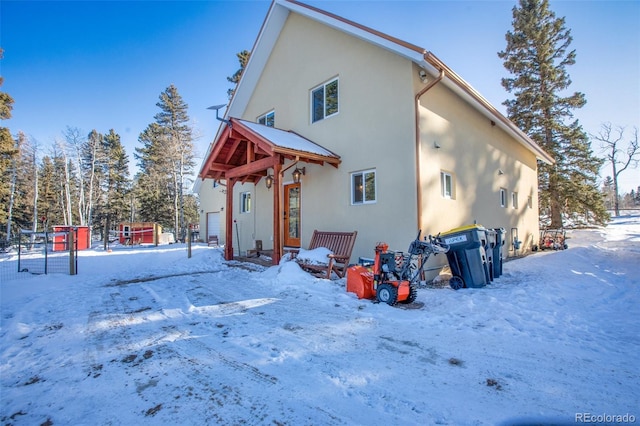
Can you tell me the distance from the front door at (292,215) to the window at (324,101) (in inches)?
A: 95.1

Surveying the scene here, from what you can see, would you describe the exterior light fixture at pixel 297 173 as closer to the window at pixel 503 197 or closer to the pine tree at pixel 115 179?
the window at pixel 503 197

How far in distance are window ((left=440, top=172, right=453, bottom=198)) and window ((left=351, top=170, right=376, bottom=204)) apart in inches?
76.0

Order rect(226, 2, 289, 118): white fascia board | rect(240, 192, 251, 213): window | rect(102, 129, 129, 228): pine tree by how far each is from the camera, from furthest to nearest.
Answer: rect(102, 129, 129, 228): pine tree, rect(240, 192, 251, 213): window, rect(226, 2, 289, 118): white fascia board

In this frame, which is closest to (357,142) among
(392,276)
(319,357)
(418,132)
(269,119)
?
(418,132)

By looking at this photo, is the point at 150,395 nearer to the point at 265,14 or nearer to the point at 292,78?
the point at 292,78

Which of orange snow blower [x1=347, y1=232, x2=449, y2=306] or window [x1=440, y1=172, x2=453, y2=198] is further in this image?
window [x1=440, y1=172, x2=453, y2=198]

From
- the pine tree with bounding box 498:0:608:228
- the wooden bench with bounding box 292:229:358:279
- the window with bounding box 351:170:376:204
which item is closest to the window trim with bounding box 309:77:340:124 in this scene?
the window with bounding box 351:170:376:204

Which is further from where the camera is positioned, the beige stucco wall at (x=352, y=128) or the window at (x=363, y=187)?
the window at (x=363, y=187)

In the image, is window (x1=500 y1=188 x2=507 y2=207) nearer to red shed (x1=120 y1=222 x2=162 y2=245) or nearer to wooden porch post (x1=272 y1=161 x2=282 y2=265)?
wooden porch post (x1=272 y1=161 x2=282 y2=265)

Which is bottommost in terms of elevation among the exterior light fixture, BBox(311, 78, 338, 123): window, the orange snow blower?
the orange snow blower

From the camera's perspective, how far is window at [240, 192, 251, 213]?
39.6 feet

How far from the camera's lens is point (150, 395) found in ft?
7.11

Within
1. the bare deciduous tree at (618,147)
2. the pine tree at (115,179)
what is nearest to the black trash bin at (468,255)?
the bare deciduous tree at (618,147)

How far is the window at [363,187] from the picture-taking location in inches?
293
